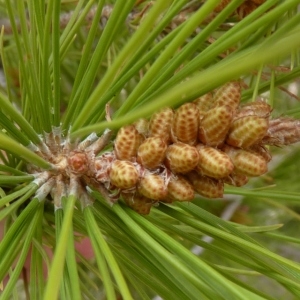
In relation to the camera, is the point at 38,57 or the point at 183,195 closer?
the point at 183,195

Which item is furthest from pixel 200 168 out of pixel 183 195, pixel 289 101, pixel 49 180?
pixel 289 101

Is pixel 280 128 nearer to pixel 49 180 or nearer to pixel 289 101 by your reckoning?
pixel 49 180

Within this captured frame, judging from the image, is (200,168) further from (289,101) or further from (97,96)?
(289,101)

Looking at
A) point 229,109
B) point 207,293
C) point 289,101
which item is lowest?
point 207,293

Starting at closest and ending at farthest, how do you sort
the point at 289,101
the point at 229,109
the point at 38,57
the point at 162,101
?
1. the point at 162,101
2. the point at 229,109
3. the point at 38,57
4. the point at 289,101

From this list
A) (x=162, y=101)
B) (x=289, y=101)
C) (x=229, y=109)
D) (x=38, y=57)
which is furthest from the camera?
(x=289, y=101)

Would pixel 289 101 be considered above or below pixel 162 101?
above

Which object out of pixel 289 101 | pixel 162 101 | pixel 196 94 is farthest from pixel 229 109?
pixel 289 101
